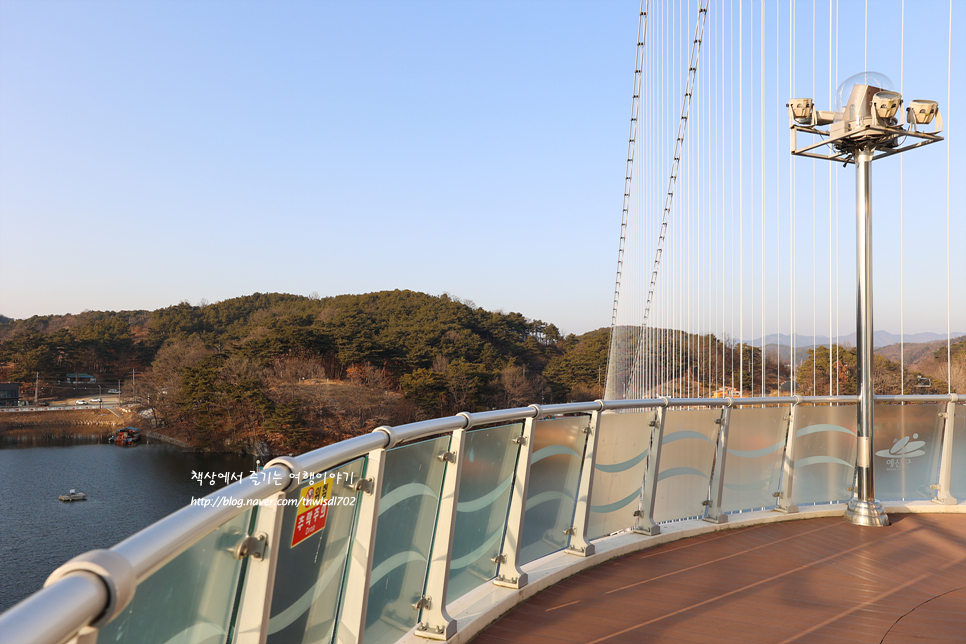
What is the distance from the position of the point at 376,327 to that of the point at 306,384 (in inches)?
707

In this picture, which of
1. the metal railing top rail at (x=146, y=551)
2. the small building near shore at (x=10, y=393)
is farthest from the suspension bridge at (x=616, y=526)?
the small building near shore at (x=10, y=393)

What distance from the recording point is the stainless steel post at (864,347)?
455 cm

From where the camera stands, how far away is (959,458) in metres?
5.23

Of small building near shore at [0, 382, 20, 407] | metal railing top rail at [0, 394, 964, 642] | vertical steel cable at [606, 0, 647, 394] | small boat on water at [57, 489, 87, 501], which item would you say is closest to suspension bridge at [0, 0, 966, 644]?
metal railing top rail at [0, 394, 964, 642]

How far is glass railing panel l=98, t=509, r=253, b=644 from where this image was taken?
3.34 ft

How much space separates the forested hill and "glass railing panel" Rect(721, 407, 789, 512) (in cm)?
4288

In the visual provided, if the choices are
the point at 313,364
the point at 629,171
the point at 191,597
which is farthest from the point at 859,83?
the point at 313,364

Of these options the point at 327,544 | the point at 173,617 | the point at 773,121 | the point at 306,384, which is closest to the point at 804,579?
the point at 327,544

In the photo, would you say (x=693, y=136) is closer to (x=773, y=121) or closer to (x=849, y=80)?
(x=773, y=121)

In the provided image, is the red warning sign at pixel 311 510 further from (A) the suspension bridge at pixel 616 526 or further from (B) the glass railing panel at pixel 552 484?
(B) the glass railing panel at pixel 552 484

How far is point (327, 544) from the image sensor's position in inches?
71.7

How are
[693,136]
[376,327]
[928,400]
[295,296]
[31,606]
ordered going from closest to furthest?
[31,606], [928,400], [693,136], [376,327], [295,296]

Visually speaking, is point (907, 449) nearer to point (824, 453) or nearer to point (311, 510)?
point (824, 453)

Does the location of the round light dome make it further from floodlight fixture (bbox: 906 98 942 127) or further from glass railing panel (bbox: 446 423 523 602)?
glass railing panel (bbox: 446 423 523 602)
